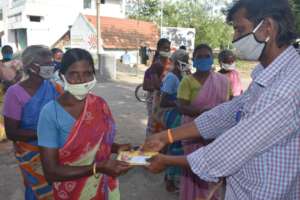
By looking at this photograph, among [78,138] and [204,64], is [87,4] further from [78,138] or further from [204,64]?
[78,138]

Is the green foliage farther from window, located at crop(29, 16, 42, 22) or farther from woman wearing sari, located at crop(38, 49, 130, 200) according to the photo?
woman wearing sari, located at crop(38, 49, 130, 200)

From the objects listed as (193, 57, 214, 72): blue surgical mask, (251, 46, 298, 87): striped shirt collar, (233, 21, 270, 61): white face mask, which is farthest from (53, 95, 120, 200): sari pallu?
(193, 57, 214, 72): blue surgical mask

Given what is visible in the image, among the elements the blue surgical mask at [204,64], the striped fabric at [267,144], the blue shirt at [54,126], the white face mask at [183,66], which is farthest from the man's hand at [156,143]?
the white face mask at [183,66]

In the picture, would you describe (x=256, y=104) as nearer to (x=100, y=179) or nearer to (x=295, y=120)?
(x=295, y=120)

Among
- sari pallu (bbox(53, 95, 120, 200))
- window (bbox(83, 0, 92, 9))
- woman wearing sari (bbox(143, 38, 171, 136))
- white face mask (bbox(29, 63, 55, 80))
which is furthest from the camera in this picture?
window (bbox(83, 0, 92, 9))

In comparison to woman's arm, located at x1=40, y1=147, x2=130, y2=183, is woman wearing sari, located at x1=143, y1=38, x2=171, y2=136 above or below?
above

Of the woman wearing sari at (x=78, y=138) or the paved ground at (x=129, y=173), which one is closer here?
the woman wearing sari at (x=78, y=138)

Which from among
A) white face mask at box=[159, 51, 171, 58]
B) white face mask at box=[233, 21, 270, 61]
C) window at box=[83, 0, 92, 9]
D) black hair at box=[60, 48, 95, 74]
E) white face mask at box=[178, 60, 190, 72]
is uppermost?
window at box=[83, 0, 92, 9]

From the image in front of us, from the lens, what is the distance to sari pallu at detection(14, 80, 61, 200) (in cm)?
297

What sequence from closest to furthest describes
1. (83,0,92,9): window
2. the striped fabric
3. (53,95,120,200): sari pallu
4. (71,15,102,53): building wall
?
the striped fabric < (53,95,120,200): sari pallu < (71,15,102,53): building wall < (83,0,92,9): window

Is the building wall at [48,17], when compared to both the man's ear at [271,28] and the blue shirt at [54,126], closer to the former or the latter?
the blue shirt at [54,126]

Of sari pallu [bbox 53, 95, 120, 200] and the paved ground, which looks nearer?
sari pallu [bbox 53, 95, 120, 200]

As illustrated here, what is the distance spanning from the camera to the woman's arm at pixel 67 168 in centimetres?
223

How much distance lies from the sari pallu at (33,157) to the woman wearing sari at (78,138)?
570mm
